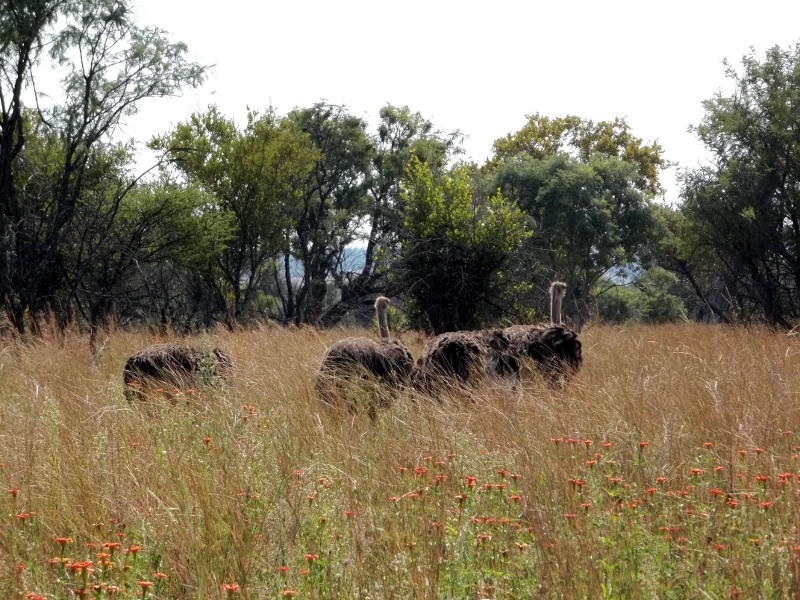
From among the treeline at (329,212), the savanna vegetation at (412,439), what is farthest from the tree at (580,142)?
the savanna vegetation at (412,439)

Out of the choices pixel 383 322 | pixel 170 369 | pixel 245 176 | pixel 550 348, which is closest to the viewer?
pixel 170 369

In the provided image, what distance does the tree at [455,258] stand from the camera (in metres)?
14.6

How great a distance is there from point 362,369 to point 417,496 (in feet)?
10.0

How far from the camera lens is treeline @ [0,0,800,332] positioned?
48.9ft

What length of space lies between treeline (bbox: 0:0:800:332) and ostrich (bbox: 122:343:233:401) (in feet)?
21.2

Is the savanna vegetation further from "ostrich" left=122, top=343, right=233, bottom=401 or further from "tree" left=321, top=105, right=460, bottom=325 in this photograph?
"tree" left=321, top=105, right=460, bottom=325

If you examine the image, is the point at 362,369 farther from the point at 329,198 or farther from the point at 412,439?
the point at 329,198

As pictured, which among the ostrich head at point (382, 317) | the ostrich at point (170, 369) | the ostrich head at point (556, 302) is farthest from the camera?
the ostrich head at point (556, 302)

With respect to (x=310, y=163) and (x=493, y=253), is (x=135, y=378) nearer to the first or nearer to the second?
(x=493, y=253)

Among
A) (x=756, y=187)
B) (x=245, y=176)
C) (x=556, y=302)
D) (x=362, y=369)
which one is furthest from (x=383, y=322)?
(x=245, y=176)

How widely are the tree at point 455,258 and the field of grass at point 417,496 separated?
7.52 m

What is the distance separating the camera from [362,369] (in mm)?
7172

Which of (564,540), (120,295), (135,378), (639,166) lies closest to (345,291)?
(120,295)

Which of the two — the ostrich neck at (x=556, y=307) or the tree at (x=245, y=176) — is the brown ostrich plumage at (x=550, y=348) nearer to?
the ostrich neck at (x=556, y=307)
